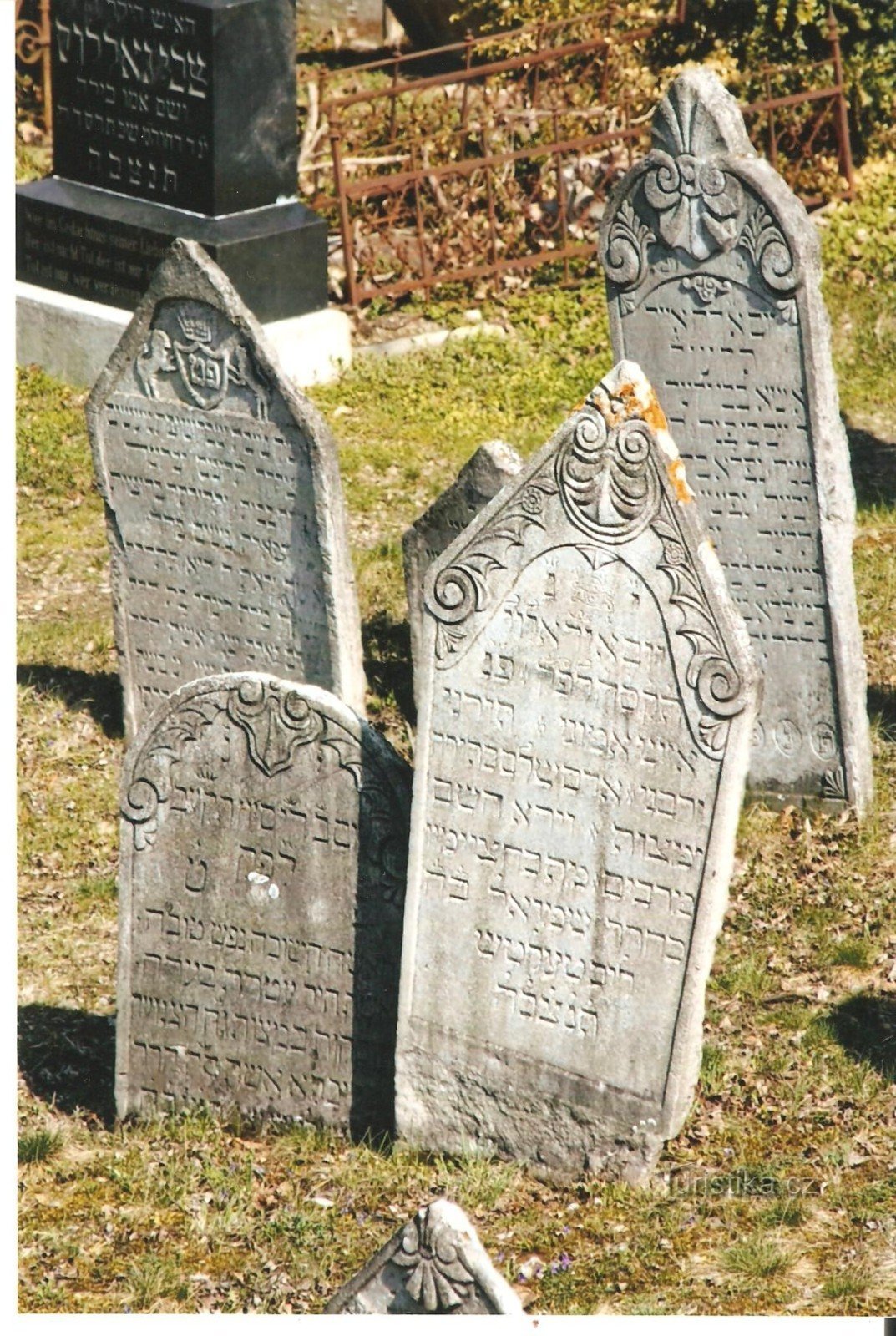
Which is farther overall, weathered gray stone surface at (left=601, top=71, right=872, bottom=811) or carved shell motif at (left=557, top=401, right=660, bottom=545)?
weathered gray stone surface at (left=601, top=71, right=872, bottom=811)

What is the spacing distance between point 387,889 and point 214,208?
6.19 m

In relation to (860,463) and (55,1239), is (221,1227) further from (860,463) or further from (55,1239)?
(860,463)

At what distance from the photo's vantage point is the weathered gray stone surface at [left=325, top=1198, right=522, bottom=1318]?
356 centimetres

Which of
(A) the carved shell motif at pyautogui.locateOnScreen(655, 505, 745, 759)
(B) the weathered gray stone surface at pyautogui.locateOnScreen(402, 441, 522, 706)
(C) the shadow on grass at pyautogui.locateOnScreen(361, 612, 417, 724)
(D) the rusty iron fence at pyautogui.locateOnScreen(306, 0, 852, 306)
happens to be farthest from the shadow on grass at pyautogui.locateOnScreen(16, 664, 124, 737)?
(D) the rusty iron fence at pyautogui.locateOnScreen(306, 0, 852, 306)

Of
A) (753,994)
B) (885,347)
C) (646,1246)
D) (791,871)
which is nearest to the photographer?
(646,1246)

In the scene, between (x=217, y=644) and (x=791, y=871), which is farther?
(x=217, y=644)

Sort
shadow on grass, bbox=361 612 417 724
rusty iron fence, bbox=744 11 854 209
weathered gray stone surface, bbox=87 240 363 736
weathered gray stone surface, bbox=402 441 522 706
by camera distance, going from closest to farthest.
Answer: weathered gray stone surface, bbox=87 240 363 736
weathered gray stone surface, bbox=402 441 522 706
shadow on grass, bbox=361 612 417 724
rusty iron fence, bbox=744 11 854 209

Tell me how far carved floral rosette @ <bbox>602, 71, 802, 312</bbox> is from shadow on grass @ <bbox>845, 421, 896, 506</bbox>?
11.0 ft

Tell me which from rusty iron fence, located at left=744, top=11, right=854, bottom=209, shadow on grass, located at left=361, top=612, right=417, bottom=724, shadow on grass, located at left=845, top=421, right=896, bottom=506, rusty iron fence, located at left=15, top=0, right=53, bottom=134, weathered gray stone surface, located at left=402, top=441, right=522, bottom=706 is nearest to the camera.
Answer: weathered gray stone surface, located at left=402, top=441, right=522, bottom=706

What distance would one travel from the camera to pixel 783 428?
273 inches

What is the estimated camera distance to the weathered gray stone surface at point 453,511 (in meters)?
7.39

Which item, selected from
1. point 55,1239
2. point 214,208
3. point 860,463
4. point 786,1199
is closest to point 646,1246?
point 786,1199

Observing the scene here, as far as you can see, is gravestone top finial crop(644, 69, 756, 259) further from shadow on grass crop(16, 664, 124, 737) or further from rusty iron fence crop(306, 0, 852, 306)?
rusty iron fence crop(306, 0, 852, 306)

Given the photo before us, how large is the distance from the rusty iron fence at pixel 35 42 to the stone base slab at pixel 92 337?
3.85 meters
